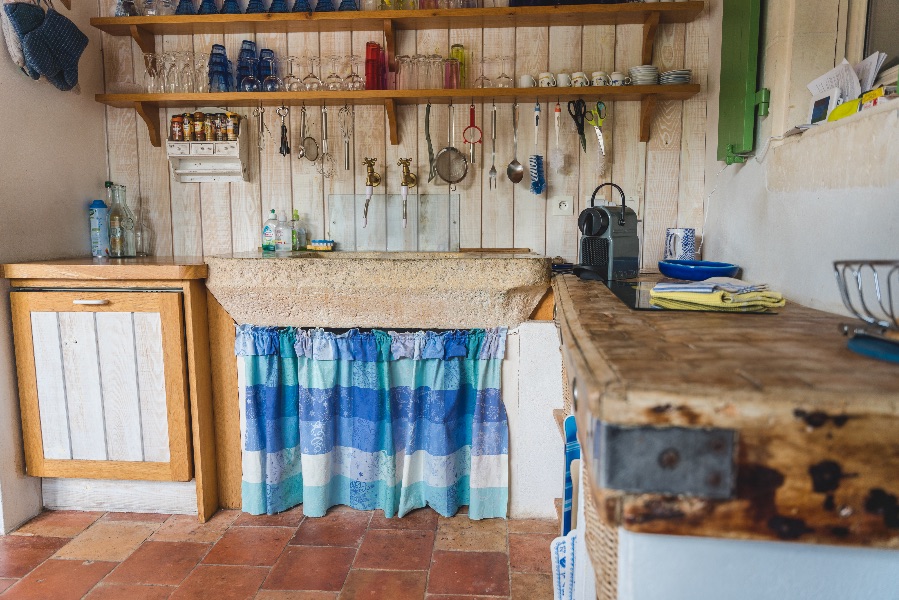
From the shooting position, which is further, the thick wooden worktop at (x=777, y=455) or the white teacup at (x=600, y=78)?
the white teacup at (x=600, y=78)

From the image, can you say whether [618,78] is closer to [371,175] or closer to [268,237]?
[371,175]

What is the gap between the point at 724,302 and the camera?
1235mm

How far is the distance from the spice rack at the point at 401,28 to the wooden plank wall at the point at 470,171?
0.05m

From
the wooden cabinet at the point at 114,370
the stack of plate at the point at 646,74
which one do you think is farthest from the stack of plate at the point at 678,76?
the wooden cabinet at the point at 114,370

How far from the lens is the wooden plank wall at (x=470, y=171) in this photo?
97.0 inches

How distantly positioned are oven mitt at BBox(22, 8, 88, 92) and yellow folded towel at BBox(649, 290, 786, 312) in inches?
87.0

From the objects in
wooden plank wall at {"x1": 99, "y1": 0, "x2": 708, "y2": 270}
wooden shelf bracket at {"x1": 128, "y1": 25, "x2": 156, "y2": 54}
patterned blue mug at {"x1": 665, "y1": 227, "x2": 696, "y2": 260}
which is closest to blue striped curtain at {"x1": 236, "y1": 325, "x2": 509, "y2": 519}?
wooden plank wall at {"x1": 99, "y1": 0, "x2": 708, "y2": 270}

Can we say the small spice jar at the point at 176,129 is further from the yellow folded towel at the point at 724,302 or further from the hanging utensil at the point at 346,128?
the yellow folded towel at the point at 724,302

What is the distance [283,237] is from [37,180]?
90 cm

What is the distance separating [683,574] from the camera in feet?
2.01

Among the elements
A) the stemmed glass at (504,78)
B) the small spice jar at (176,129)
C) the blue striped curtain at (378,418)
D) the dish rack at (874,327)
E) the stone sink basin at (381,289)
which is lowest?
the blue striped curtain at (378,418)

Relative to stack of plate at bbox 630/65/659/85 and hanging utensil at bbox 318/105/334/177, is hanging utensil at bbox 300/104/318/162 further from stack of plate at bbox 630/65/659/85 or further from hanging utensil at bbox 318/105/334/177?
stack of plate at bbox 630/65/659/85

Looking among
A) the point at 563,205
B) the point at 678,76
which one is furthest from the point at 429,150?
the point at 678,76

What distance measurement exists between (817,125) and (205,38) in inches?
91.1
